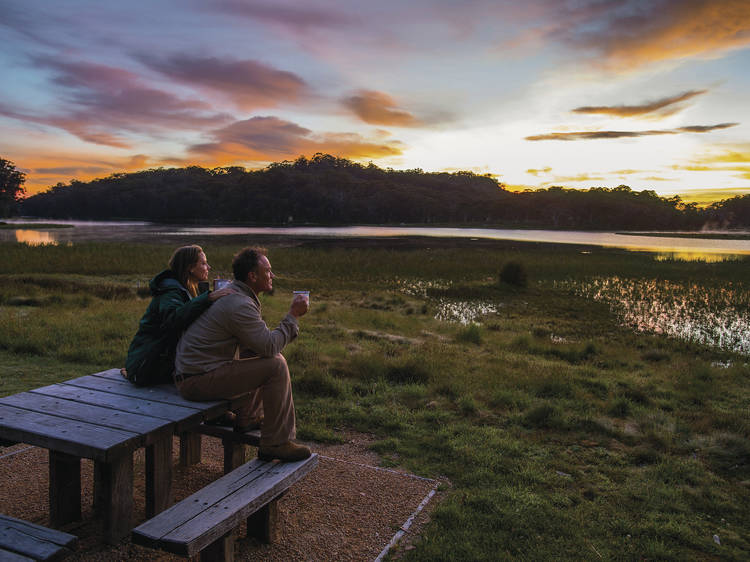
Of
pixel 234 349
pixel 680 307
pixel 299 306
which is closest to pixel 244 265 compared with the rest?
pixel 299 306

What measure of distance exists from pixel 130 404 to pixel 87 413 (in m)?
0.26

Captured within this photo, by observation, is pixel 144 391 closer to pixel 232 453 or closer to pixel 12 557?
pixel 232 453

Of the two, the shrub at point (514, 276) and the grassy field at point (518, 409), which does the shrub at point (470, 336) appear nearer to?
the grassy field at point (518, 409)

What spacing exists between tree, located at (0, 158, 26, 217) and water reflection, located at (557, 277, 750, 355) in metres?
109

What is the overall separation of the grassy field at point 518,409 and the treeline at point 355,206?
483ft

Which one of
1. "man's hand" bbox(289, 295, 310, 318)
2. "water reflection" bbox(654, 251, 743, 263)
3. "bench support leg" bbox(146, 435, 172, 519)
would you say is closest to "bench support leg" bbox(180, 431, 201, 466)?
"bench support leg" bbox(146, 435, 172, 519)

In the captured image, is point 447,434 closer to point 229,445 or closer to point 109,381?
point 229,445

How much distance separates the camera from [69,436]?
288cm

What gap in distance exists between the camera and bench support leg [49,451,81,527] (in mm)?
3428

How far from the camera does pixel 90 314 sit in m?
11.2

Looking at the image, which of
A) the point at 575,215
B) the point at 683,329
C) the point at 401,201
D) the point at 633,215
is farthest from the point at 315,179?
the point at 683,329

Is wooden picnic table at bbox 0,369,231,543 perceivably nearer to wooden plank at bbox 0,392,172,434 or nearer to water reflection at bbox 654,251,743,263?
wooden plank at bbox 0,392,172,434

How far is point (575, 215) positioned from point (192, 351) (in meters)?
170

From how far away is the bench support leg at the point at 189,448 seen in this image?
14.8 ft
